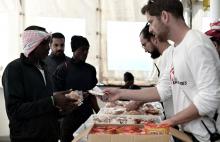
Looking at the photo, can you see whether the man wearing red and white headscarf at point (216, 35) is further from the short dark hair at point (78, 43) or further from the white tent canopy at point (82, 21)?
the white tent canopy at point (82, 21)

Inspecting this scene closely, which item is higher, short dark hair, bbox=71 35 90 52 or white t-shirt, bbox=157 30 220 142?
short dark hair, bbox=71 35 90 52

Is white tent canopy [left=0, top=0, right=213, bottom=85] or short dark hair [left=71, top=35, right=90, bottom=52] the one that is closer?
short dark hair [left=71, top=35, right=90, bottom=52]

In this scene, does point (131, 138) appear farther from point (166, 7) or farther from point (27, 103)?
point (27, 103)

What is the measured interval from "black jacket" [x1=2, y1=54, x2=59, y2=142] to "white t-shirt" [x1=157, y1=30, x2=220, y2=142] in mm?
890

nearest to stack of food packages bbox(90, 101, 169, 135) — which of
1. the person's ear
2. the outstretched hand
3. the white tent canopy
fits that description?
the outstretched hand

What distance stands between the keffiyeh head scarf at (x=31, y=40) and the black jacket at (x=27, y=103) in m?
0.05

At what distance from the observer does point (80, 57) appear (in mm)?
3410

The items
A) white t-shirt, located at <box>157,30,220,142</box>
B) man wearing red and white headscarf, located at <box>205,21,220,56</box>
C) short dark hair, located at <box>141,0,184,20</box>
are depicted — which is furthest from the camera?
man wearing red and white headscarf, located at <box>205,21,220,56</box>

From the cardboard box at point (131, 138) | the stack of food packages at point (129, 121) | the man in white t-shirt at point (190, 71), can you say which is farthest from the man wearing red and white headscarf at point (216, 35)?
the cardboard box at point (131, 138)

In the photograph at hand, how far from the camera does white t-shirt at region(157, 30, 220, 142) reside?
1.57 meters

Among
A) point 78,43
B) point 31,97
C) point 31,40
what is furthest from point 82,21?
point 31,97

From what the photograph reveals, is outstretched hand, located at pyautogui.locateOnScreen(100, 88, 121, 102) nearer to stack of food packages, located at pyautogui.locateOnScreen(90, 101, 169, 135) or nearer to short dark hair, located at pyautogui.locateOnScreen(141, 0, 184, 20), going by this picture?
stack of food packages, located at pyautogui.locateOnScreen(90, 101, 169, 135)

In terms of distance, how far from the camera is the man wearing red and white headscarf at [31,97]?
7.15 feet

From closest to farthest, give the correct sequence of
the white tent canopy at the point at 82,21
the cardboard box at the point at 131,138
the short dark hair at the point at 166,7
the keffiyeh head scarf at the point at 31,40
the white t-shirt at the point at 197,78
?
1. the cardboard box at the point at 131,138
2. the white t-shirt at the point at 197,78
3. the short dark hair at the point at 166,7
4. the keffiyeh head scarf at the point at 31,40
5. the white tent canopy at the point at 82,21
